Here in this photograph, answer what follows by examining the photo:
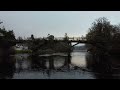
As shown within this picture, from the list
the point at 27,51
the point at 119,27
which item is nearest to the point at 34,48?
the point at 27,51

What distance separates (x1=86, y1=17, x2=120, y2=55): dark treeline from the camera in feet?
92.4

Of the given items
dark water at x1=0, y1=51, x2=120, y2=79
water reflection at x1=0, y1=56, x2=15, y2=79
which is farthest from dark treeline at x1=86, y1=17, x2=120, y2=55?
water reflection at x1=0, y1=56, x2=15, y2=79

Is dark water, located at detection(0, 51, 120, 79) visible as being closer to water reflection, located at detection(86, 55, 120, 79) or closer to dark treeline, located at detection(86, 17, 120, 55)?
water reflection, located at detection(86, 55, 120, 79)

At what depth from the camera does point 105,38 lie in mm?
28953

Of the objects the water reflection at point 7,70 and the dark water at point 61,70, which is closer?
the dark water at point 61,70

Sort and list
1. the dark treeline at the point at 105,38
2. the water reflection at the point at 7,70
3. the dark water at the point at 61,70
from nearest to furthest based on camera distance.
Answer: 1. the dark water at the point at 61,70
2. the water reflection at the point at 7,70
3. the dark treeline at the point at 105,38

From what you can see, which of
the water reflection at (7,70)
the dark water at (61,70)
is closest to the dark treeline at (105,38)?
the dark water at (61,70)

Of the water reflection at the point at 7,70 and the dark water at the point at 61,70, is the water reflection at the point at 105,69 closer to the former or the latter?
the dark water at the point at 61,70

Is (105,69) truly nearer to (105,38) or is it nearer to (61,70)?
(61,70)

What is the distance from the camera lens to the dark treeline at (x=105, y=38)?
2815 centimetres

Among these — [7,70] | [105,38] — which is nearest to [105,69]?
[7,70]
